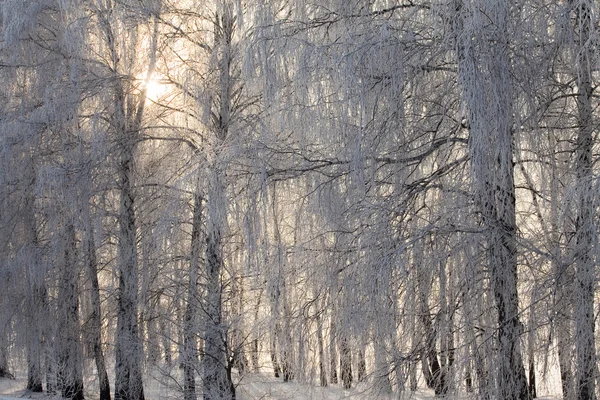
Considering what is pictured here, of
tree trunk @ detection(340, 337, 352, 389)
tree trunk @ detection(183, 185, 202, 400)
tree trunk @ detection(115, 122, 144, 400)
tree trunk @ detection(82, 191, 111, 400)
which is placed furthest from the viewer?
tree trunk @ detection(82, 191, 111, 400)

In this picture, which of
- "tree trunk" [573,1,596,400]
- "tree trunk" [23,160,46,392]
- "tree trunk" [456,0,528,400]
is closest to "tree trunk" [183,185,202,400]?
"tree trunk" [23,160,46,392]

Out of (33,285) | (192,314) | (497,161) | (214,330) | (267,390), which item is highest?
(497,161)

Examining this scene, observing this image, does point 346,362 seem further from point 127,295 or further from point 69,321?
point 69,321

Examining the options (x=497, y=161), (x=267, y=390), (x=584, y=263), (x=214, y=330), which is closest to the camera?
(x=584, y=263)

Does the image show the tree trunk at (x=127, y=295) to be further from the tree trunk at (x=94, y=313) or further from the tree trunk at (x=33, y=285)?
the tree trunk at (x=33, y=285)

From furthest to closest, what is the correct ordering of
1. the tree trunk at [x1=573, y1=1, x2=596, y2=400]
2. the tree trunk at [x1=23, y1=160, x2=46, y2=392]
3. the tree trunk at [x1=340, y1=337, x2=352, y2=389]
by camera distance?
the tree trunk at [x1=23, y1=160, x2=46, y2=392]
the tree trunk at [x1=340, y1=337, x2=352, y2=389]
the tree trunk at [x1=573, y1=1, x2=596, y2=400]

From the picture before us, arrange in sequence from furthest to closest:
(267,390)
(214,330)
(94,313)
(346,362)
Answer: (94,313) < (267,390) < (214,330) < (346,362)

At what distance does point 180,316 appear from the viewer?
10.5 metres

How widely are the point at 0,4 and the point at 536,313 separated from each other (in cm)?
970

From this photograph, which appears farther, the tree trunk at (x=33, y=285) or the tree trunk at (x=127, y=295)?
the tree trunk at (x=33, y=285)

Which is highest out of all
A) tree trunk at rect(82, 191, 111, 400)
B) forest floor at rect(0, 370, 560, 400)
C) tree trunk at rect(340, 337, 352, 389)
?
tree trunk at rect(82, 191, 111, 400)

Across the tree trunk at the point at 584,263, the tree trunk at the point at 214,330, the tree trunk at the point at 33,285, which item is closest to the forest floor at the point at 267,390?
the tree trunk at the point at 214,330

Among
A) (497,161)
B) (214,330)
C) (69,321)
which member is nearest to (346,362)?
(214,330)

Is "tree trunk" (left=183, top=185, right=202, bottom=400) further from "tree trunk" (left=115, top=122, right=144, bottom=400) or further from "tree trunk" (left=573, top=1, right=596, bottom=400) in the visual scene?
"tree trunk" (left=573, top=1, right=596, bottom=400)
